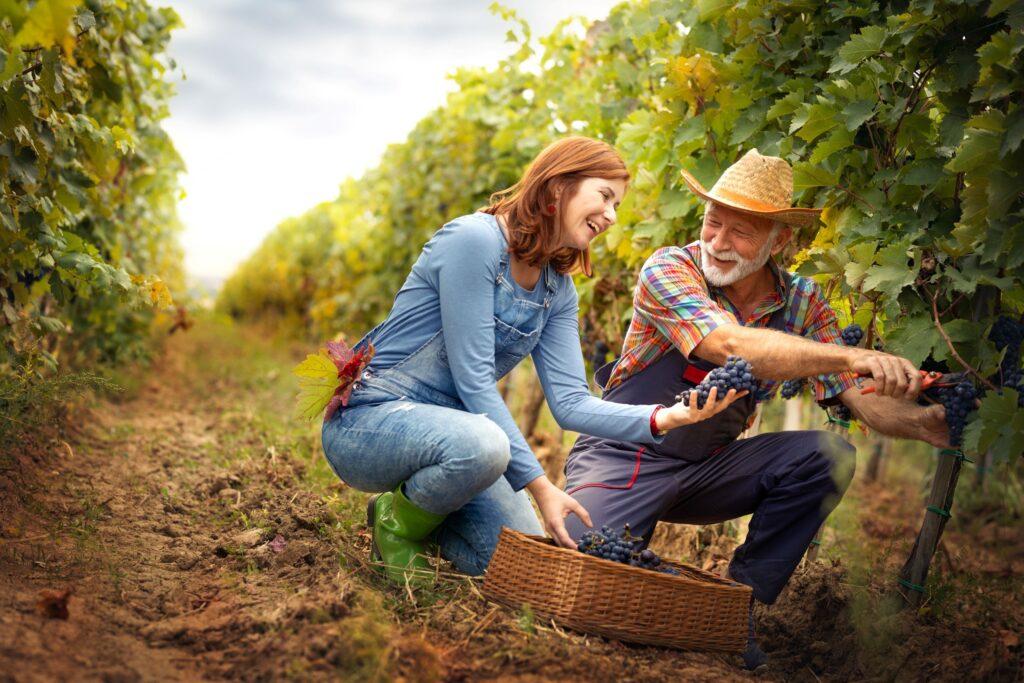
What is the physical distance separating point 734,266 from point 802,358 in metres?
0.51

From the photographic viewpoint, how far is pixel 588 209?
3.02m

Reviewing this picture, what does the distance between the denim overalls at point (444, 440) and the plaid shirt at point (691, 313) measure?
0.36 m

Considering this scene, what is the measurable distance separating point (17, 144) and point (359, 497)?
1896 millimetres

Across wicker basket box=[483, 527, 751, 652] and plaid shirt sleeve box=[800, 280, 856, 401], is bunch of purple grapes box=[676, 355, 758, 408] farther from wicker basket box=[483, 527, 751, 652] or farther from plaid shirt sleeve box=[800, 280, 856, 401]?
plaid shirt sleeve box=[800, 280, 856, 401]

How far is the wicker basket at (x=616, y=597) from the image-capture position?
2.65 meters

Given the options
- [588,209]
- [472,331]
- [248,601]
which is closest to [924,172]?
[588,209]

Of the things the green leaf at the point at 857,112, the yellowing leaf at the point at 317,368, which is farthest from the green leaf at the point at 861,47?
the yellowing leaf at the point at 317,368

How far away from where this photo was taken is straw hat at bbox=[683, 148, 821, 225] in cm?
316

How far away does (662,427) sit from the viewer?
2.93 m

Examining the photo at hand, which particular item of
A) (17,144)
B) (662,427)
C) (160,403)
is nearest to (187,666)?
(662,427)

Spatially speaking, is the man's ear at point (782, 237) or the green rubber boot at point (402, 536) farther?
the man's ear at point (782, 237)

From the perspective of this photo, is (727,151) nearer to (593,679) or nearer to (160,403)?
(593,679)

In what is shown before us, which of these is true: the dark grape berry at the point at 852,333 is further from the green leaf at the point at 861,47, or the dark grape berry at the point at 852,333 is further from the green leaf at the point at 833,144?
the green leaf at the point at 861,47

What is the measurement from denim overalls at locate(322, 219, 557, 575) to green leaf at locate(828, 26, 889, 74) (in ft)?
3.68
